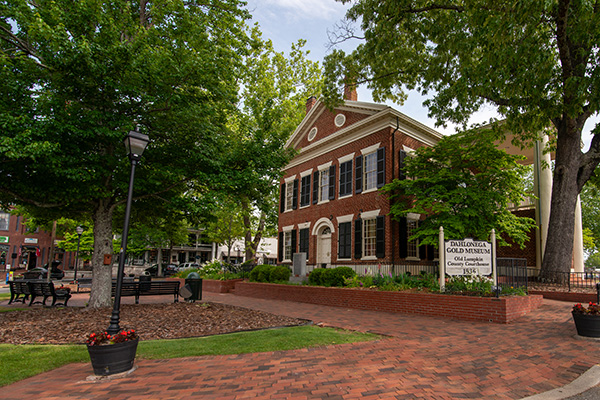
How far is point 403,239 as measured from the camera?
646 inches

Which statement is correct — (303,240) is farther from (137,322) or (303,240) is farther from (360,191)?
(137,322)

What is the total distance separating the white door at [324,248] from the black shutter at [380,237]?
12.9 feet

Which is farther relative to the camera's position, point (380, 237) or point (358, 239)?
point (358, 239)

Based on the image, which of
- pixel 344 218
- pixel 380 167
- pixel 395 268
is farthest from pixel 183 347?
pixel 344 218

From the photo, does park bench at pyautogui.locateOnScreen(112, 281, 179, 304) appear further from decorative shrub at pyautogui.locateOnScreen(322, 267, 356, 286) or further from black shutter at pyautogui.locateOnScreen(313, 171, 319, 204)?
black shutter at pyautogui.locateOnScreen(313, 171, 319, 204)

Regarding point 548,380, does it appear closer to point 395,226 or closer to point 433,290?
point 433,290

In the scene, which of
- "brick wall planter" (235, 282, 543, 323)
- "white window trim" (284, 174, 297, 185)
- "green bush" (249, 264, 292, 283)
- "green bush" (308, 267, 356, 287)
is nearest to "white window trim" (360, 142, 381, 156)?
"green bush" (308, 267, 356, 287)

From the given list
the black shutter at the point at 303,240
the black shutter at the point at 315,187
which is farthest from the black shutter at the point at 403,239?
the black shutter at the point at 303,240

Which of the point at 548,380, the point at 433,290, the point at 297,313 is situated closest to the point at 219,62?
the point at 297,313

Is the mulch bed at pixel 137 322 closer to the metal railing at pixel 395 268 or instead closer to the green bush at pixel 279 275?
the green bush at pixel 279 275

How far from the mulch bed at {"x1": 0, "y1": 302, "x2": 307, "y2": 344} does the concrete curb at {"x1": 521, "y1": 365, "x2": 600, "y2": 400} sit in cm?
565

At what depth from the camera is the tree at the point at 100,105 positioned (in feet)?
28.8

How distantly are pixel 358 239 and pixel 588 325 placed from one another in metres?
11.3

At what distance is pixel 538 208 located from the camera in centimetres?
1802
